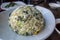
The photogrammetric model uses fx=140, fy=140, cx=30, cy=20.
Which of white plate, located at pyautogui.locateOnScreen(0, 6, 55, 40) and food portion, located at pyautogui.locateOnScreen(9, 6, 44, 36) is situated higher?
food portion, located at pyautogui.locateOnScreen(9, 6, 44, 36)

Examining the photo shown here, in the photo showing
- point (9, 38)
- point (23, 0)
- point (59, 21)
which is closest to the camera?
point (9, 38)

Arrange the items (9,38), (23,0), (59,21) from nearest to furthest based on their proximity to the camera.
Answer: (9,38), (59,21), (23,0)

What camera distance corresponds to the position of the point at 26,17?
1.49ft

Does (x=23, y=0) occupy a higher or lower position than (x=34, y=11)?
lower

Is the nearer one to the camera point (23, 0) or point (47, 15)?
point (47, 15)

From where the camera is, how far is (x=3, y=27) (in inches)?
19.1

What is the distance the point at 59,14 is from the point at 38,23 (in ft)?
0.76

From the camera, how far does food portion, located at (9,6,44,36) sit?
1.45 ft

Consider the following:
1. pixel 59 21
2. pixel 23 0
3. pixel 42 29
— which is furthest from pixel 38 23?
pixel 23 0

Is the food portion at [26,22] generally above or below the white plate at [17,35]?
above

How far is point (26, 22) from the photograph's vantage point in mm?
446

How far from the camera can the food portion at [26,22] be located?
442 mm

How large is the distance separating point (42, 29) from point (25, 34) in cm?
7

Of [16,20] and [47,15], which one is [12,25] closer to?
[16,20]
